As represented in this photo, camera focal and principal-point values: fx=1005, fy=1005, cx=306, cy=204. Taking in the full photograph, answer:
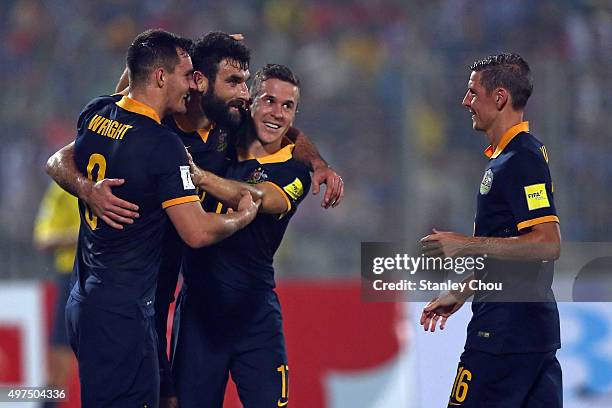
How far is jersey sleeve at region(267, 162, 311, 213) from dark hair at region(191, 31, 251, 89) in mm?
522

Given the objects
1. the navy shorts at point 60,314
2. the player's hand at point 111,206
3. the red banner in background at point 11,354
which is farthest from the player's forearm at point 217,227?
the red banner in background at point 11,354

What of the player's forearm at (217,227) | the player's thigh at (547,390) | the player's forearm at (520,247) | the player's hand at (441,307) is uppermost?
the player's forearm at (217,227)

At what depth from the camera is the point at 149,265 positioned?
424cm

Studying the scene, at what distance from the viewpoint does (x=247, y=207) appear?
4301mm

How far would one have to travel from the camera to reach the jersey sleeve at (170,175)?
4.04 m

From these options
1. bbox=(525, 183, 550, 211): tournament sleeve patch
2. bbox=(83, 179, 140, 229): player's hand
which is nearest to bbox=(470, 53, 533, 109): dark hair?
bbox=(525, 183, 550, 211): tournament sleeve patch

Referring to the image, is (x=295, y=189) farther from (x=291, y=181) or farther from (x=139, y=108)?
(x=139, y=108)

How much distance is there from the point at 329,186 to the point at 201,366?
103 centimetres

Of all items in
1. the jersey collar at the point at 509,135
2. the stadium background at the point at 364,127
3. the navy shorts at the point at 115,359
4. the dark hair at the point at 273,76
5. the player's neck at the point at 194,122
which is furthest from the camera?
the stadium background at the point at 364,127

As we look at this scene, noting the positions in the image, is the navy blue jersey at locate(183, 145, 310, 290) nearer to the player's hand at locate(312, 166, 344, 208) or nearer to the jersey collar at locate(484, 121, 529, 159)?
the player's hand at locate(312, 166, 344, 208)

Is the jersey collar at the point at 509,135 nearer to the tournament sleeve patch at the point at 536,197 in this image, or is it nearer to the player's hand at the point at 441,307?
the tournament sleeve patch at the point at 536,197

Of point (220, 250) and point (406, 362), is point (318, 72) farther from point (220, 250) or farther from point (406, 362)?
point (220, 250)

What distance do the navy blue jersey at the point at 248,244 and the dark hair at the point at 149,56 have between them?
71cm

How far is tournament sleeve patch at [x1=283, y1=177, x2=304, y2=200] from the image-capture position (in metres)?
4.66
